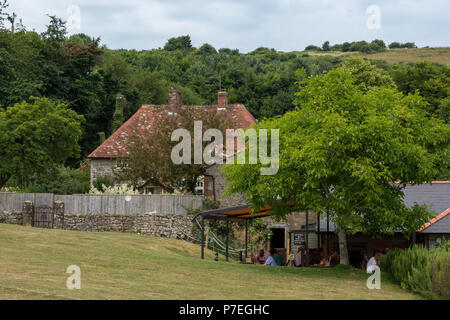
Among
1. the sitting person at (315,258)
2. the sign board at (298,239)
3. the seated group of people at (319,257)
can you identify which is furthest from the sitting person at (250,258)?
the sign board at (298,239)

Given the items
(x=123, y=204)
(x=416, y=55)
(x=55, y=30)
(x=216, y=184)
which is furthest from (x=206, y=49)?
(x=123, y=204)

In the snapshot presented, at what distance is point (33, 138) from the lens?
42.5 metres

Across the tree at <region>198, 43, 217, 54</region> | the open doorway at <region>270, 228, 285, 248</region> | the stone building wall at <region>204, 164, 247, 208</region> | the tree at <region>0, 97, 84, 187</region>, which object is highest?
the tree at <region>198, 43, 217, 54</region>

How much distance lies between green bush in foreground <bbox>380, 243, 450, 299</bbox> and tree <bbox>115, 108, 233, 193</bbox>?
19.4m

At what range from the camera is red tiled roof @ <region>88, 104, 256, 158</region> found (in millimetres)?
49531

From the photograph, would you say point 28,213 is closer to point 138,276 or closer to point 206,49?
point 138,276

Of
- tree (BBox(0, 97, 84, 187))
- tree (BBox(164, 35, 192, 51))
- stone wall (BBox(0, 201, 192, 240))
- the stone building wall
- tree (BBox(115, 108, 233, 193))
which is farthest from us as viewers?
tree (BBox(164, 35, 192, 51))

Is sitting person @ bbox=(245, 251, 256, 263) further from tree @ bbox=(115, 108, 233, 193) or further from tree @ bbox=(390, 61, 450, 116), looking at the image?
tree @ bbox=(390, 61, 450, 116)

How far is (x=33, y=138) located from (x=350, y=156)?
25.6 m

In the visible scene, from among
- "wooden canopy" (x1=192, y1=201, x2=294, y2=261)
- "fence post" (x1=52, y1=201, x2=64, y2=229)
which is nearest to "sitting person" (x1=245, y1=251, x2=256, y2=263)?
"wooden canopy" (x1=192, y1=201, x2=294, y2=261)

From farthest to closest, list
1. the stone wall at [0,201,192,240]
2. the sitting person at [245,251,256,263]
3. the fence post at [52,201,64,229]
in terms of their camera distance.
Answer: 1. the stone wall at [0,201,192,240]
2. the fence post at [52,201,64,229]
3. the sitting person at [245,251,256,263]

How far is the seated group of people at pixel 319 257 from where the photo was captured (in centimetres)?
2760

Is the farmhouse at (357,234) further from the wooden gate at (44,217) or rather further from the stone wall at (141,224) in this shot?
the wooden gate at (44,217)
